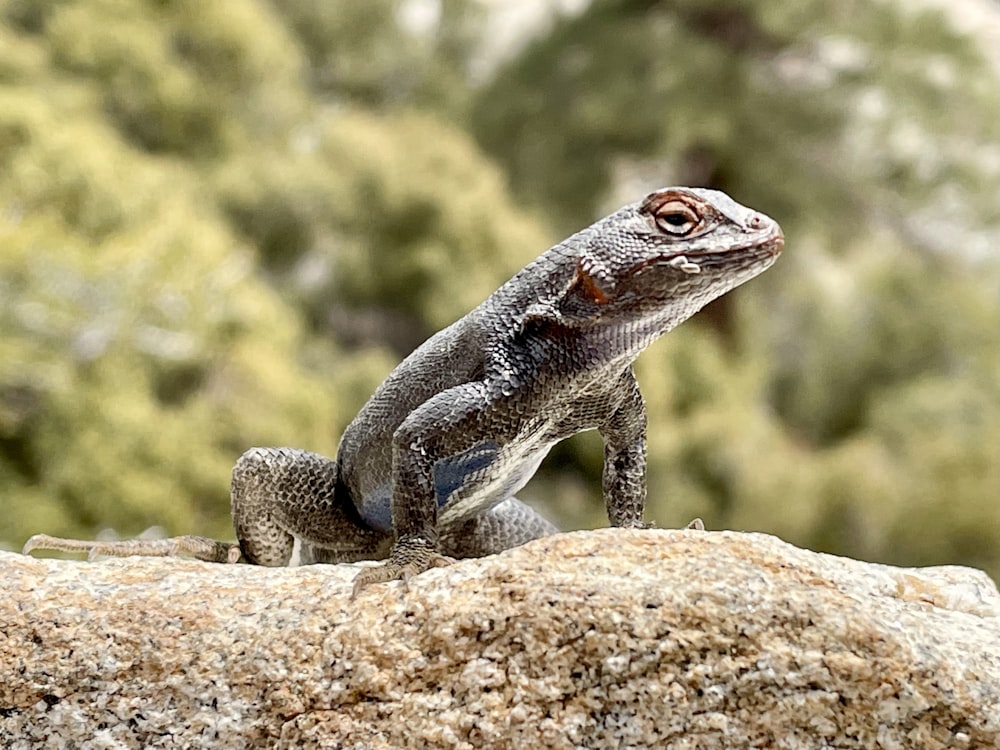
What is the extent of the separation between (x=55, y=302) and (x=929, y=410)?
6751 mm

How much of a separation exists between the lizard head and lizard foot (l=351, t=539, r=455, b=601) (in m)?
0.47

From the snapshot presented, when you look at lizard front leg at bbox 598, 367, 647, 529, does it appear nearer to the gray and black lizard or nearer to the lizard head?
the gray and black lizard

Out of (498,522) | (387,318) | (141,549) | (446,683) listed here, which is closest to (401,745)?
(446,683)

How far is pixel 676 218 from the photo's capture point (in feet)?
5.92

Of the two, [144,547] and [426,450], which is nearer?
[426,450]

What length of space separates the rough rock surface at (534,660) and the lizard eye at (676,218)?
20.5 inches

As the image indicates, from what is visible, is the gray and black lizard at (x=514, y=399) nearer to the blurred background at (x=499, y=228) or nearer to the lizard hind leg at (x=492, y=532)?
the lizard hind leg at (x=492, y=532)

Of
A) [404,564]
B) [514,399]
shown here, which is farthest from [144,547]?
[514,399]

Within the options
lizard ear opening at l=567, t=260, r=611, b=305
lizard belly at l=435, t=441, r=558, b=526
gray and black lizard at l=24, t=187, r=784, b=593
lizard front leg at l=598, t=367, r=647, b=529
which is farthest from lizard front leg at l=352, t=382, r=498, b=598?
lizard front leg at l=598, t=367, r=647, b=529

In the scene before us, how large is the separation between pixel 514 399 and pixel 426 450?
18 centimetres

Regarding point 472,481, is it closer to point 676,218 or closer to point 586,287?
point 586,287

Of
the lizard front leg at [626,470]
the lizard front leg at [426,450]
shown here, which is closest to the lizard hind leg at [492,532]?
the lizard front leg at [626,470]

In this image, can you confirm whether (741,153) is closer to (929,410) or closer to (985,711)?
(929,410)

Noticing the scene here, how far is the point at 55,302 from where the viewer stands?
5.42 m
